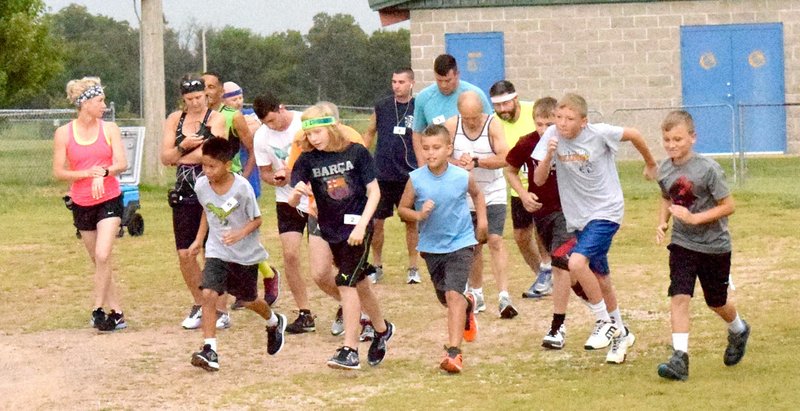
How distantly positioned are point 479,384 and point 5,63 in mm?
40616

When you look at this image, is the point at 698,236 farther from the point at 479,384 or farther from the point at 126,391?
the point at 126,391

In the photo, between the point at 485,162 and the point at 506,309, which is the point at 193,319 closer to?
the point at 506,309

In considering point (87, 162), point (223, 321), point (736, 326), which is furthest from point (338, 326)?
point (736, 326)

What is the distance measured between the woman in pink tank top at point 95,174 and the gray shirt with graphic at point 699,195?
4482 mm

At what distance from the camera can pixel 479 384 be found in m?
8.38

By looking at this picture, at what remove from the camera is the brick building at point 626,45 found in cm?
2728

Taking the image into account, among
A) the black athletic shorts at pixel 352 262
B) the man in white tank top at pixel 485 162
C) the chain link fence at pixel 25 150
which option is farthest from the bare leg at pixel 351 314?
the chain link fence at pixel 25 150

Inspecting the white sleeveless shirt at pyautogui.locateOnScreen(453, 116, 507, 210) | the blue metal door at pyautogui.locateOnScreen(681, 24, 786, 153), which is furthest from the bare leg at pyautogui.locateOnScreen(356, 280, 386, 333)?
the blue metal door at pyautogui.locateOnScreen(681, 24, 786, 153)

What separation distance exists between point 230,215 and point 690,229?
3003mm

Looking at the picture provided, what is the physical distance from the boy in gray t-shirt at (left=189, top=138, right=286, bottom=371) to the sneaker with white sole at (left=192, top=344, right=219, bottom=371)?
290 millimetres

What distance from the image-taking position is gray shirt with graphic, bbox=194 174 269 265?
371 inches

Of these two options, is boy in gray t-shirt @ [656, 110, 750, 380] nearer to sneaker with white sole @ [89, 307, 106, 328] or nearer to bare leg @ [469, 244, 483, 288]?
bare leg @ [469, 244, 483, 288]

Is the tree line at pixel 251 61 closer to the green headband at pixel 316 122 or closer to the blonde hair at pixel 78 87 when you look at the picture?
the blonde hair at pixel 78 87

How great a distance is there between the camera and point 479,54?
89.9 ft
